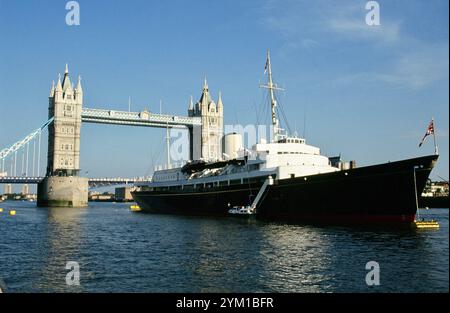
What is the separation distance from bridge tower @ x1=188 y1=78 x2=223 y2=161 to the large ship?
8083 cm

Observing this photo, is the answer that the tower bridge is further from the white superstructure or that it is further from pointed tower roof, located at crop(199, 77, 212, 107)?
the white superstructure

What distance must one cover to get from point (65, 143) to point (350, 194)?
373ft

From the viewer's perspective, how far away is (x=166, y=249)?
30.2 meters

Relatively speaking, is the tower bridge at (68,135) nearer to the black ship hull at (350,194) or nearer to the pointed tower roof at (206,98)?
the pointed tower roof at (206,98)

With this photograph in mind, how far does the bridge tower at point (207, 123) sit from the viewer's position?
16962 cm

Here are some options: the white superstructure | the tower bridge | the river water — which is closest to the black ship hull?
the white superstructure

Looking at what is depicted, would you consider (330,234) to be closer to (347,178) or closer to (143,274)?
(347,178)

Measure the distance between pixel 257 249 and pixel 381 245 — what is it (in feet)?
26.0

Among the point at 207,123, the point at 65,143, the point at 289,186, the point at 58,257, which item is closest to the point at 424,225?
the point at 289,186

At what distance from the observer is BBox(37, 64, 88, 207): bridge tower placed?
414 feet

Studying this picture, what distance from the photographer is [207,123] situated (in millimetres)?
168500

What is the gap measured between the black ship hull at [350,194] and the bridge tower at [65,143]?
79087 mm

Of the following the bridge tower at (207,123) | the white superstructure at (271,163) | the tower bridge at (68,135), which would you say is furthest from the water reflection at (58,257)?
the bridge tower at (207,123)

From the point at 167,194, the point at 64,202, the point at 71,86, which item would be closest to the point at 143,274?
the point at 167,194
